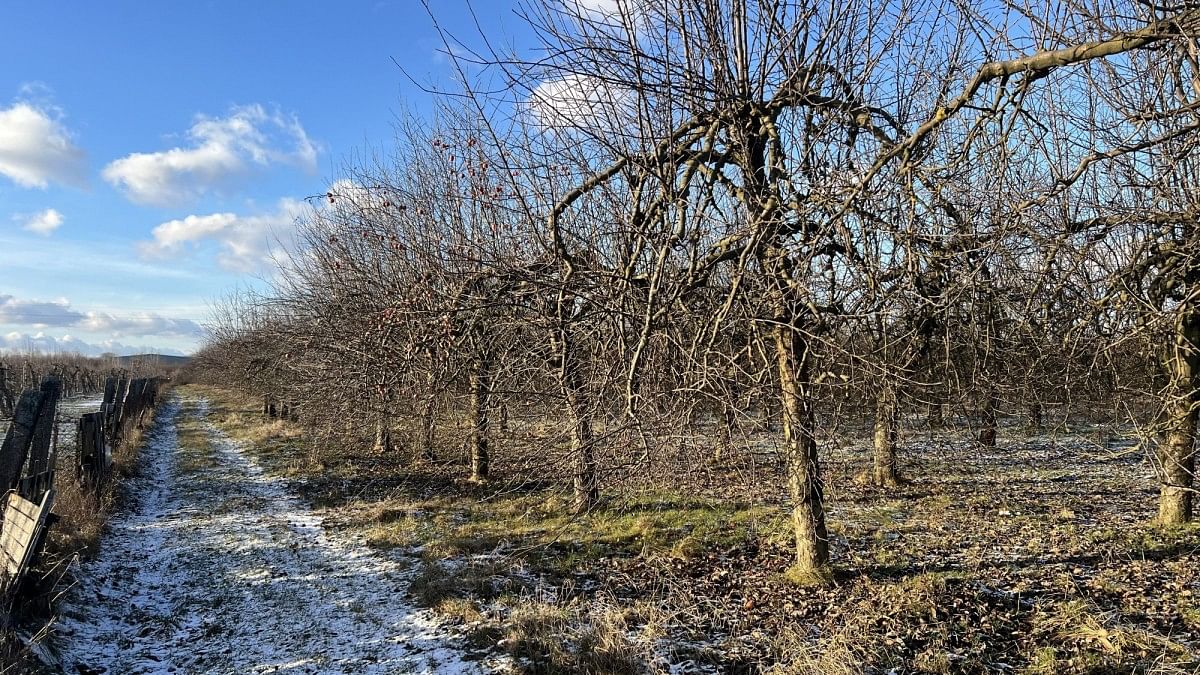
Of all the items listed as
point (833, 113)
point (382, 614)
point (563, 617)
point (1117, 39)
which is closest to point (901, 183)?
point (833, 113)

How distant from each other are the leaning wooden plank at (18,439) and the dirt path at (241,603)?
112 cm

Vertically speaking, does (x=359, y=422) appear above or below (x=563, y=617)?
above

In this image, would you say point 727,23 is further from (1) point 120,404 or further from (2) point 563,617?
(1) point 120,404

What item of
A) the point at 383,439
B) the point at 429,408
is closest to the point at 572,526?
the point at 429,408

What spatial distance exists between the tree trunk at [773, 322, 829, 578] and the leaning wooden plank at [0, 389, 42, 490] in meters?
5.68

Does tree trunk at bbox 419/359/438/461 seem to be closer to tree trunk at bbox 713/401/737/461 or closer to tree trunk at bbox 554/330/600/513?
tree trunk at bbox 554/330/600/513

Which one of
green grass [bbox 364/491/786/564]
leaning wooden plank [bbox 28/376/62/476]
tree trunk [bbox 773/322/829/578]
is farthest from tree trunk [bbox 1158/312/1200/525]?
leaning wooden plank [bbox 28/376/62/476]

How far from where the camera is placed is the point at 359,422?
9.42 meters

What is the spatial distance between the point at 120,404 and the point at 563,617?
573 inches

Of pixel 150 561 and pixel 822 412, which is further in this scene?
pixel 150 561

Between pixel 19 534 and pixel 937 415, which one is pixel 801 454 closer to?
pixel 937 415

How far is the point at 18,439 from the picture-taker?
16.6 feet

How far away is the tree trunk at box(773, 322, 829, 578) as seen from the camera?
14.6ft

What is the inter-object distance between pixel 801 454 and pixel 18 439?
6.05 metres
